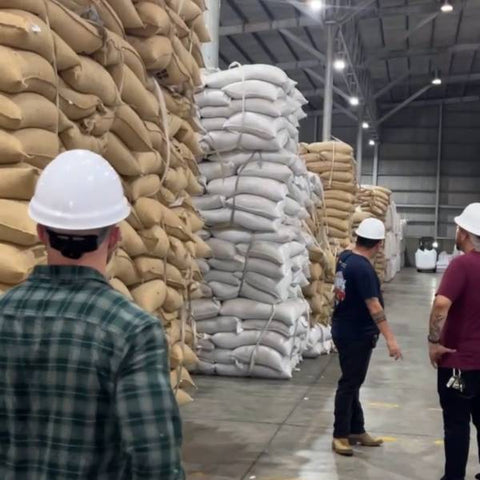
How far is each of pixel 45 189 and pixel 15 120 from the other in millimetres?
1058

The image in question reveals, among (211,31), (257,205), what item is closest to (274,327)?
(257,205)

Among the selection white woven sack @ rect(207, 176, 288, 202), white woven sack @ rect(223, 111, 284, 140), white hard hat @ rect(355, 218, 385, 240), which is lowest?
white hard hat @ rect(355, 218, 385, 240)

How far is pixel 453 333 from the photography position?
11.1ft

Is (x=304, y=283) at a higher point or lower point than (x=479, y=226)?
lower

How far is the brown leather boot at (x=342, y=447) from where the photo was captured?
4.17m

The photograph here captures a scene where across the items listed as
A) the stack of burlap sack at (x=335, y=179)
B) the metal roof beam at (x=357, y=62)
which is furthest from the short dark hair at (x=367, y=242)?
the metal roof beam at (x=357, y=62)

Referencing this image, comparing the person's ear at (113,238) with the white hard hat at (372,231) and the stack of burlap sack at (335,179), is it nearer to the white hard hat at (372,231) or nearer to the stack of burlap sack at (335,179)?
the white hard hat at (372,231)

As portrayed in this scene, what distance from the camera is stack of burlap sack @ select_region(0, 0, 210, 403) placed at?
230 cm

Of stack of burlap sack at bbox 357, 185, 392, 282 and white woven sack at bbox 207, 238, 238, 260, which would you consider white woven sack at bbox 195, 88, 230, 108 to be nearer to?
white woven sack at bbox 207, 238, 238, 260

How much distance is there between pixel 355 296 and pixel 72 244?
3.02 metres

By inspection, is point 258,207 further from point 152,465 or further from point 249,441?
point 152,465

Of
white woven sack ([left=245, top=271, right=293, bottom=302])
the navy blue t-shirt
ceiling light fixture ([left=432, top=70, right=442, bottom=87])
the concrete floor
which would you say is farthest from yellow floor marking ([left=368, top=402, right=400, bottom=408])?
ceiling light fixture ([left=432, top=70, right=442, bottom=87])

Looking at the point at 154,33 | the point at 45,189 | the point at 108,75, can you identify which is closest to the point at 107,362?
the point at 45,189

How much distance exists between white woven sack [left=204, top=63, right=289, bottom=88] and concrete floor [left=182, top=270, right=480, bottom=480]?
2.54 meters
